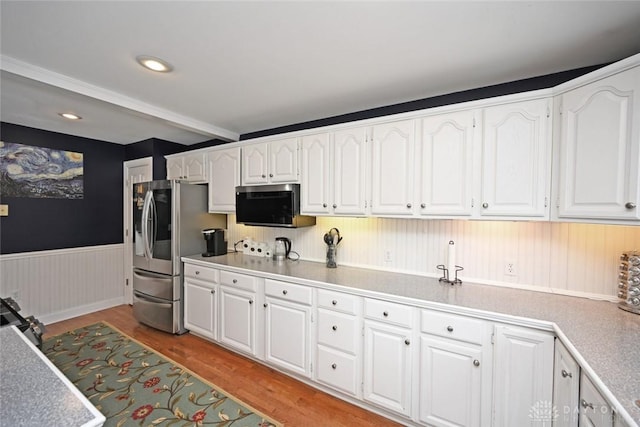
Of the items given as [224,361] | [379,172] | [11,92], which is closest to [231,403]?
[224,361]

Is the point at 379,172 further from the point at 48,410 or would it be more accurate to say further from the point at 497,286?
the point at 48,410

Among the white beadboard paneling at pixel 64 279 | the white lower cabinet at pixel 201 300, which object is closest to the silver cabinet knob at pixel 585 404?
the white lower cabinet at pixel 201 300

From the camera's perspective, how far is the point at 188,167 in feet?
11.6

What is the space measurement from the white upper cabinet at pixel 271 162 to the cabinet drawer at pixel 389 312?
134 cm

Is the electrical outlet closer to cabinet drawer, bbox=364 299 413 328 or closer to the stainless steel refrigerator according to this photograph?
cabinet drawer, bbox=364 299 413 328

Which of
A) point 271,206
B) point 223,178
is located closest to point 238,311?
point 271,206

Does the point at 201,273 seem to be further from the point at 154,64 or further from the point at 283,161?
the point at 154,64

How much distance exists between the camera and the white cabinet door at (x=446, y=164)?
190cm

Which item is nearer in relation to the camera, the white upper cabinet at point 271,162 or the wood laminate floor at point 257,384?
the wood laminate floor at point 257,384

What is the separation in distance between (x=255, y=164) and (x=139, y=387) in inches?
87.8

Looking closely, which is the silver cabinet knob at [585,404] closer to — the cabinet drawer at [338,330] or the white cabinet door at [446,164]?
the white cabinet door at [446,164]

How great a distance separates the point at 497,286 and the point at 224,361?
8.29ft

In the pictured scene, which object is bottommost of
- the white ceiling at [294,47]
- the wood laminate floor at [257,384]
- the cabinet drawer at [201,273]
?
the wood laminate floor at [257,384]

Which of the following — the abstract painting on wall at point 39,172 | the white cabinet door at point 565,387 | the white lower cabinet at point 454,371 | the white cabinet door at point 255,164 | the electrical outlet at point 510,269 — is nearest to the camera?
the white cabinet door at point 565,387
